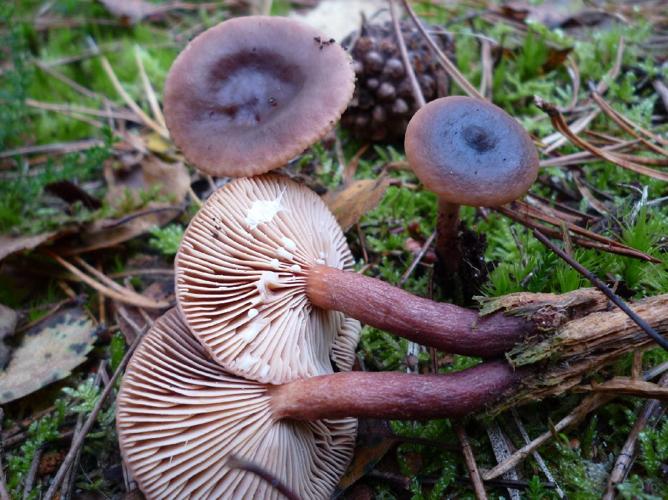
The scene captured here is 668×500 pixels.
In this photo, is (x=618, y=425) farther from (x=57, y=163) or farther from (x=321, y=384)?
(x=57, y=163)

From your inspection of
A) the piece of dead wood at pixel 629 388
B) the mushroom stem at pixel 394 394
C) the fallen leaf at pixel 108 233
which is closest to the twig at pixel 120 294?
the fallen leaf at pixel 108 233

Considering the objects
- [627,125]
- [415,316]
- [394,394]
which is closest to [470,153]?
[415,316]

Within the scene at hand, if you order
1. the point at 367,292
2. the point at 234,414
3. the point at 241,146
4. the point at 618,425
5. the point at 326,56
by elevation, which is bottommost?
the point at 618,425

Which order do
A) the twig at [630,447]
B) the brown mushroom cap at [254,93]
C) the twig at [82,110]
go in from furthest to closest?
the twig at [82,110] < the brown mushroom cap at [254,93] < the twig at [630,447]

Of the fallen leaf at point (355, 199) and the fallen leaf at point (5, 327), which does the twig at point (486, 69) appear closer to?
the fallen leaf at point (355, 199)

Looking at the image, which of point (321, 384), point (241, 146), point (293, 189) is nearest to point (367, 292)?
point (321, 384)

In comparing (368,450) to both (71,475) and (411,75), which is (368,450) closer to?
(71,475)

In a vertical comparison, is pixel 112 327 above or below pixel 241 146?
below
